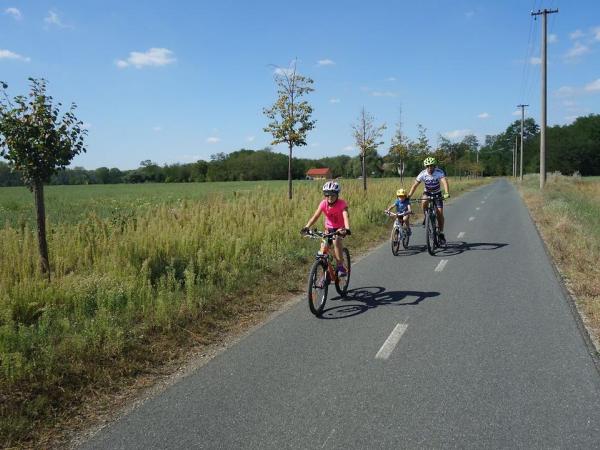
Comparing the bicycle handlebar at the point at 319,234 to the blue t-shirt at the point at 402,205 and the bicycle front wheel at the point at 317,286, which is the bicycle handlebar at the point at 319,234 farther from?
the blue t-shirt at the point at 402,205

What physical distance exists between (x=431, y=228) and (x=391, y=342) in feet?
21.0

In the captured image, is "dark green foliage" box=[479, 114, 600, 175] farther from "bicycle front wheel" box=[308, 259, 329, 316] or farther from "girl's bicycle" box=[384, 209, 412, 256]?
"bicycle front wheel" box=[308, 259, 329, 316]

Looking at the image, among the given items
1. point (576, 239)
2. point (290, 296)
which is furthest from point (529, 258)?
point (290, 296)

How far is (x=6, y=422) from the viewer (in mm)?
3570

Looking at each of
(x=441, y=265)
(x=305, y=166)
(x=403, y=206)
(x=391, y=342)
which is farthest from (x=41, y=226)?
(x=305, y=166)

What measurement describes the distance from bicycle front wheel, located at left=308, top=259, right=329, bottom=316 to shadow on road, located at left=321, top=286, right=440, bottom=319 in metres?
0.15

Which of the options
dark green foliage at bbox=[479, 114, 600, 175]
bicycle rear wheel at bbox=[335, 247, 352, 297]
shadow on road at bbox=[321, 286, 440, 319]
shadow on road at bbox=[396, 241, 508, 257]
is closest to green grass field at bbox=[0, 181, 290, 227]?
bicycle rear wheel at bbox=[335, 247, 352, 297]

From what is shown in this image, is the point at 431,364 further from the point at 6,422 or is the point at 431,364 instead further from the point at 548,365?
the point at 6,422

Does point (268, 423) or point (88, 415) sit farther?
point (88, 415)

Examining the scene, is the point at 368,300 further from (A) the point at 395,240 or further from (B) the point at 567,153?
(B) the point at 567,153

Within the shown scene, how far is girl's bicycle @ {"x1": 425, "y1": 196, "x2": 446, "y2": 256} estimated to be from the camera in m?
11.1

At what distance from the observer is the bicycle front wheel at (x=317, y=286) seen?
632 cm

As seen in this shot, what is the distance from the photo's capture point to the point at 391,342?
211 inches

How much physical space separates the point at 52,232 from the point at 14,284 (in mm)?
3139
